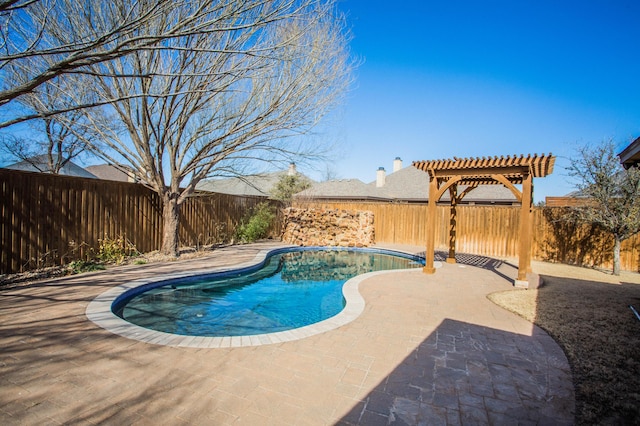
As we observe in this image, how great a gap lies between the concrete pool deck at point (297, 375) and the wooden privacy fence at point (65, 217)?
218cm

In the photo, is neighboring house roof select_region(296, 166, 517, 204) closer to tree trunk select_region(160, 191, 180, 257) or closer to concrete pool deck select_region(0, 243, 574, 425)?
tree trunk select_region(160, 191, 180, 257)

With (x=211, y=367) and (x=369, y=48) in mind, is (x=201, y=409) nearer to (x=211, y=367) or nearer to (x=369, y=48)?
(x=211, y=367)

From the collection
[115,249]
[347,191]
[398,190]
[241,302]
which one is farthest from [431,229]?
[347,191]

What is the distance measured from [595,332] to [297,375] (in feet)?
13.5

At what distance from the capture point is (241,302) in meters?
6.07

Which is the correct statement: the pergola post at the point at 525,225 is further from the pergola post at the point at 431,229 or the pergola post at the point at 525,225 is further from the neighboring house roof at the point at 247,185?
the neighboring house roof at the point at 247,185

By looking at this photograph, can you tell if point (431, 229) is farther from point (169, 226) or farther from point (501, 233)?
point (169, 226)

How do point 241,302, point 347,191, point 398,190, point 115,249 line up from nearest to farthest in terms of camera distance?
point 241,302 < point 115,249 < point 398,190 < point 347,191

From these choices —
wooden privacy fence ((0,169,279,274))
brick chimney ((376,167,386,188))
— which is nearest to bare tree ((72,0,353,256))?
wooden privacy fence ((0,169,279,274))

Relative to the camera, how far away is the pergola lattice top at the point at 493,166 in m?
6.80

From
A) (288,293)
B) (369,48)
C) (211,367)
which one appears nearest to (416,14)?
(369,48)

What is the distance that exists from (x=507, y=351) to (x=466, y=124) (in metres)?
12.9

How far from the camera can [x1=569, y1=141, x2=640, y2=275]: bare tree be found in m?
8.35

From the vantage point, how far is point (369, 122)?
1322 cm
